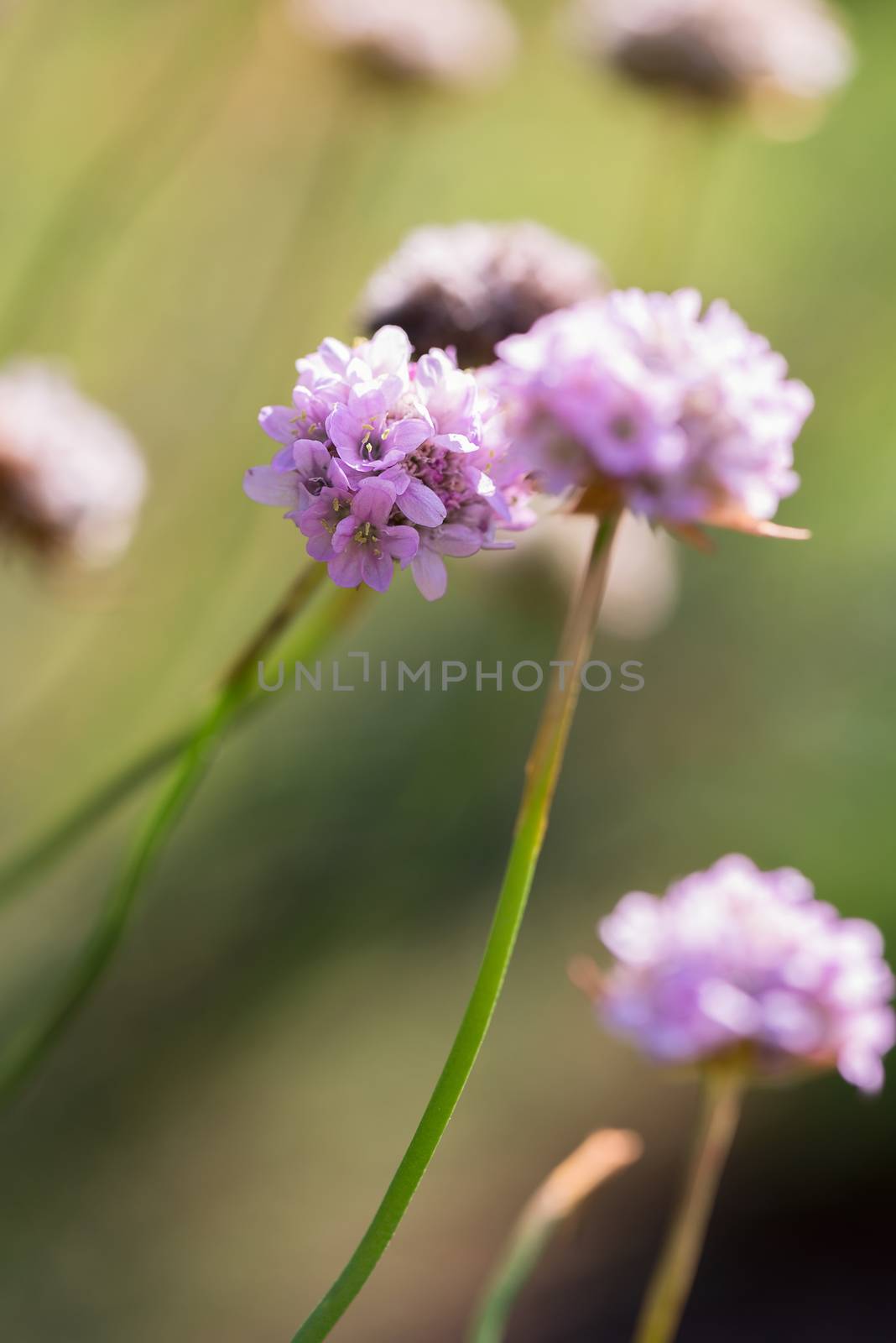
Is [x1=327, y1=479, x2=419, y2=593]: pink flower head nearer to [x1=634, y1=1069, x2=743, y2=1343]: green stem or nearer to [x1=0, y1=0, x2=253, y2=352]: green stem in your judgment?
[x1=634, y1=1069, x2=743, y2=1343]: green stem

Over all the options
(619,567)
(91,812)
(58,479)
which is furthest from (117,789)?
(619,567)

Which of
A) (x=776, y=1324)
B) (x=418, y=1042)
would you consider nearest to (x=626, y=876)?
(x=418, y=1042)

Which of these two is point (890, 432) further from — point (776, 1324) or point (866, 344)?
point (776, 1324)

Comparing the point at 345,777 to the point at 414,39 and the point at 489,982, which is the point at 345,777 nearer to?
the point at 414,39

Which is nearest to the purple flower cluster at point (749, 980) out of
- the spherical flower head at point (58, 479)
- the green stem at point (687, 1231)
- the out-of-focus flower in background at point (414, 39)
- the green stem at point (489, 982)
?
the green stem at point (687, 1231)

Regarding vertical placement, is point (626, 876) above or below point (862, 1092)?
above

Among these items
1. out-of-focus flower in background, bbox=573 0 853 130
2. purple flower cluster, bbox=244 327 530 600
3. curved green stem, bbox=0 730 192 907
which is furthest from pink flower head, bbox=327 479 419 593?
out-of-focus flower in background, bbox=573 0 853 130

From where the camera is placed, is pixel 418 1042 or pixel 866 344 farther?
pixel 866 344
